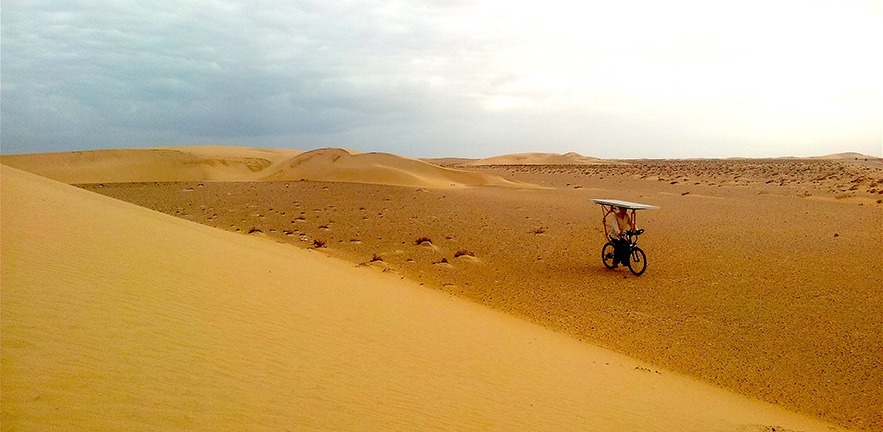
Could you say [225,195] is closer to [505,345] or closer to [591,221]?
[591,221]

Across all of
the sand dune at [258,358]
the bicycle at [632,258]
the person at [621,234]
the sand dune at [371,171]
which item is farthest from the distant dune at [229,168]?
the sand dune at [258,358]

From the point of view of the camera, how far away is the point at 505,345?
7.38 metres

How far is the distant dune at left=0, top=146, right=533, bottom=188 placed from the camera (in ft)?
131

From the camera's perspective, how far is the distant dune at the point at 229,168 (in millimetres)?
39906

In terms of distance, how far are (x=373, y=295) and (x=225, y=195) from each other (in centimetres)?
2377

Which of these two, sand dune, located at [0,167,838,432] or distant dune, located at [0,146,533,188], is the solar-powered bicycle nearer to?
sand dune, located at [0,167,838,432]

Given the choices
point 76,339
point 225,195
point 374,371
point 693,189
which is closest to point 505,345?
point 374,371

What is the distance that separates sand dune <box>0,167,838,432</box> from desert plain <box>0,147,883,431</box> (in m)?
0.03

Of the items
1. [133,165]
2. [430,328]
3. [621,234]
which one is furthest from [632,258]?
[133,165]

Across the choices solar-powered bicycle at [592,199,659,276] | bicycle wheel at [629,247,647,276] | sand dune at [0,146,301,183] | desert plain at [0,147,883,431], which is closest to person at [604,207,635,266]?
solar-powered bicycle at [592,199,659,276]

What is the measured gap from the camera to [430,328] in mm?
7559

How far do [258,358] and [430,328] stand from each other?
10.6 feet

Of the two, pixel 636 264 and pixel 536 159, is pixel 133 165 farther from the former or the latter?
pixel 536 159

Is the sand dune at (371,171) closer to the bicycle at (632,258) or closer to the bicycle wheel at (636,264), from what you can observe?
the bicycle at (632,258)
